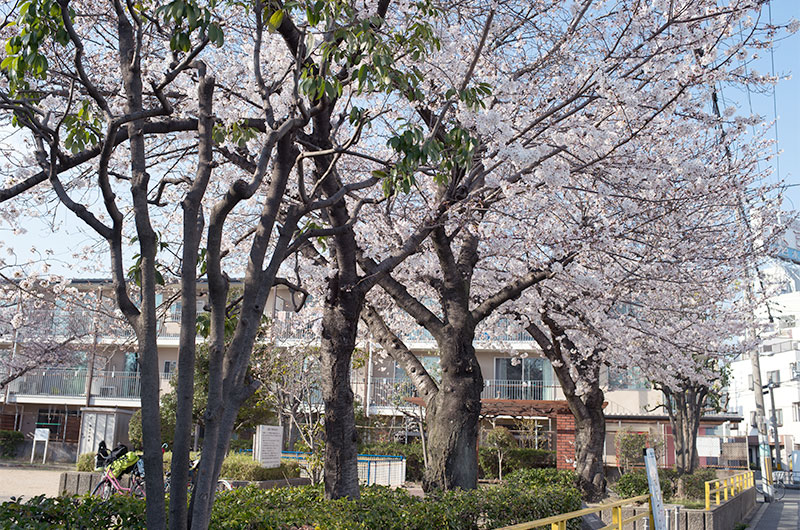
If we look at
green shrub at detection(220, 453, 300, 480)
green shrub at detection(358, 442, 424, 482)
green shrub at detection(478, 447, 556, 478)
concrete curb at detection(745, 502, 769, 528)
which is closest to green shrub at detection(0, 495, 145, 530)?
green shrub at detection(220, 453, 300, 480)

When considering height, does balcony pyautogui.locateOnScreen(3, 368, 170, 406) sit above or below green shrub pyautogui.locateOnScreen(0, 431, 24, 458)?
above

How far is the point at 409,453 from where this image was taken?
24828 millimetres

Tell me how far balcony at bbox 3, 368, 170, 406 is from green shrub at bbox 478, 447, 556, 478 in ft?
53.2

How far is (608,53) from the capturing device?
841cm

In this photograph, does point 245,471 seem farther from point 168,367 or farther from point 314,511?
point 168,367

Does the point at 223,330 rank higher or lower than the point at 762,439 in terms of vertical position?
higher

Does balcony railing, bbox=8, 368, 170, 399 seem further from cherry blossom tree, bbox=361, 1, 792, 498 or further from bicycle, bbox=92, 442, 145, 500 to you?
cherry blossom tree, bbox=361, 1, 792, 498

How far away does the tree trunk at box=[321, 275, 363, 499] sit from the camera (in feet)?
25.4

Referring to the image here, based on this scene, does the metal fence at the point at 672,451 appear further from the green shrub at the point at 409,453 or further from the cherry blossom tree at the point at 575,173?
the cherry blossom tree at the point at 575,173

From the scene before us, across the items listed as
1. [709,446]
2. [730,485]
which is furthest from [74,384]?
[730,485]

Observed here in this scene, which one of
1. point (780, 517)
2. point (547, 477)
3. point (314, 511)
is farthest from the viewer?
point (780, 517)

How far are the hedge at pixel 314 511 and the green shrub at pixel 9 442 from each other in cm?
2818

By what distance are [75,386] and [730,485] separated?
29383mm

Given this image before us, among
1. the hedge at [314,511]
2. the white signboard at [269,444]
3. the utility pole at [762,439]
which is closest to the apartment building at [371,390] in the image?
the utility pole at [762,439]
